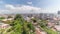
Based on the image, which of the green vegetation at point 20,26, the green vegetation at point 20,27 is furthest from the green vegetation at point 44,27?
the green vegetation at point 20,26

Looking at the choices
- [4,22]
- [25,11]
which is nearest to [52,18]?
[25,11]

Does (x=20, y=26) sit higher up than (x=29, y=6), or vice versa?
(x=29, y=6)

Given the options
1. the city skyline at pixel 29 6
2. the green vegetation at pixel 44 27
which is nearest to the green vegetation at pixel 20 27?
the green vegetation at pixel 44 27

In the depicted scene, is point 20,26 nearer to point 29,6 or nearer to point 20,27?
point 20,27

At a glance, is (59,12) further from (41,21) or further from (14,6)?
(14,6)

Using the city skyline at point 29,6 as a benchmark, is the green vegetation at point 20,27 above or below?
below

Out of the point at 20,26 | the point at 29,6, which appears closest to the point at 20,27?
the point at 20,26

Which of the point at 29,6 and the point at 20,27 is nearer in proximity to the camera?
the point at 20,27

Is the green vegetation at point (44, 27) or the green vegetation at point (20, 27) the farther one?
the green vegetation at point (44, 27)

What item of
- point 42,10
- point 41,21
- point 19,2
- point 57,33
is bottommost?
point 57,33

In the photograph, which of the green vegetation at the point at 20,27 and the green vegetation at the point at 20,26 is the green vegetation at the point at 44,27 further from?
the green vegetation at the point at 20,26

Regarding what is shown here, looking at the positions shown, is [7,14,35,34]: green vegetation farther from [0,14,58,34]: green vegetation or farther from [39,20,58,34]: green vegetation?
[39,20,58,34]: green vegetation
